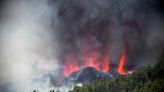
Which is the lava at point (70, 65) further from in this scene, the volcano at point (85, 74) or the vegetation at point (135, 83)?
the vegetation at point (135, 83)

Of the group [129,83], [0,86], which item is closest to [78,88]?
[129,83]

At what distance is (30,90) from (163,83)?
752cm

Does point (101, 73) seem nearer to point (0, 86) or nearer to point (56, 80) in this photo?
point (56, 80)

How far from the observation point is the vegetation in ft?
48.1

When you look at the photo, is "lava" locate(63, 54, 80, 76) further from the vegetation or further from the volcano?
the vegetation

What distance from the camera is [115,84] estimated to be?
52.1 feet

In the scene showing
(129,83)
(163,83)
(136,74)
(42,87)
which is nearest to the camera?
(163,83)

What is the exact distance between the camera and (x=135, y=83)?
52.1 feet

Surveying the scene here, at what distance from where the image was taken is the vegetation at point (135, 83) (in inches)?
577

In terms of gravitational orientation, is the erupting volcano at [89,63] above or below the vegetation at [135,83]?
above

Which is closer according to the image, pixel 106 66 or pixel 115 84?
pixel 115 84

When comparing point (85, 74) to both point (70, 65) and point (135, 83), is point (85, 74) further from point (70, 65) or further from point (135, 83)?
point (135, 83)

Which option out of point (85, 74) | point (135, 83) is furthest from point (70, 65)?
point (135, 83)

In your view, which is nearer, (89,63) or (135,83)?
(135,83)
